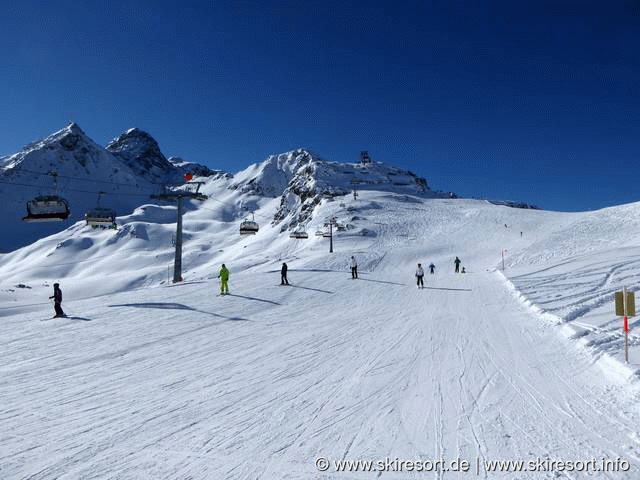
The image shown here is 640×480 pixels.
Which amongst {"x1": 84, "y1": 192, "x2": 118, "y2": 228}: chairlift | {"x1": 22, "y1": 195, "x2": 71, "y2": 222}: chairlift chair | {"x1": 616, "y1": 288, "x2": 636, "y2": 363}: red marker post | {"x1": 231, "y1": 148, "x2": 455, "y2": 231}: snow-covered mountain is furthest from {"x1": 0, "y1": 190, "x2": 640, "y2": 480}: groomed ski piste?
{"x1": 231, "y1": 148, "x2": 455, "y2": 231}: snow-covered mountain

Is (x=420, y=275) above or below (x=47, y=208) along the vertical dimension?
below

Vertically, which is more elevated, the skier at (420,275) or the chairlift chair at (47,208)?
the chairlift chair at (47,208)

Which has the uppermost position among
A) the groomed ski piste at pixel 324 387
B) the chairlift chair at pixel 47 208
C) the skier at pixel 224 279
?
the chairlift chair at pixel 47 208

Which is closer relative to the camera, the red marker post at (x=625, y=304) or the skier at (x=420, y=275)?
the red marker post at (x=625, y=304)

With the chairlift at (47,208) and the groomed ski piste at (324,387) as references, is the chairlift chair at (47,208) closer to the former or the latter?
the chairlift at (47,208)

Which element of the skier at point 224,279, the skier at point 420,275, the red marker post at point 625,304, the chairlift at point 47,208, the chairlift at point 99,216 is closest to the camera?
the red marker post at point 625,304

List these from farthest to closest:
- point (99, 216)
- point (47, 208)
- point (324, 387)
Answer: point (99, 216), point (47, 208), point (324, 387)

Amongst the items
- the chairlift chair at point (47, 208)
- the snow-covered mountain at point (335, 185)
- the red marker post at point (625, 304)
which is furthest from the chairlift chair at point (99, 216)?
the snow-covered mountain at point (335, 185)

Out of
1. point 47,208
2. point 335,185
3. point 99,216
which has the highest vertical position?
point 335,185

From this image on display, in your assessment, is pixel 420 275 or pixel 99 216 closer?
pixel 420 275

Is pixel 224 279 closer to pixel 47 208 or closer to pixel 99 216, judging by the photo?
pixel 47 208

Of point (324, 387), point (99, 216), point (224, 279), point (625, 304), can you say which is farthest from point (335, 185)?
point (324, 387)

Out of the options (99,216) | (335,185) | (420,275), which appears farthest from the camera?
(335,185)

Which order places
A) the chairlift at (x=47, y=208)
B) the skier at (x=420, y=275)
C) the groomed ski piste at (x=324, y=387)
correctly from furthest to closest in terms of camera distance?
the chairlift at (x=47, y=208) < the skier at (x=420, y=275) < the groomed ski piste at (x=324, y=387)
